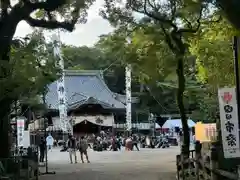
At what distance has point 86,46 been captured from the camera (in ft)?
224

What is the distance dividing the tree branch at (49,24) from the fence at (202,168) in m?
6.19

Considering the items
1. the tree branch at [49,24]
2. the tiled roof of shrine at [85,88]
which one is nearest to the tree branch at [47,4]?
the tree branch at [49,24]

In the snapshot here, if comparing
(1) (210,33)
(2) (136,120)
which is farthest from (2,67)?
(2) (136,120)

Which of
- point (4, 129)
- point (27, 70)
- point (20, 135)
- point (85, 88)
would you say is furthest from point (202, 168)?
point (85, 88)

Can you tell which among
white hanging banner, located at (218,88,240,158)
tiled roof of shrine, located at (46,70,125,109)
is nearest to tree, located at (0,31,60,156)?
white hanging banner, located at (218,88,240,158)

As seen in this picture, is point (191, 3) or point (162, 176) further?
point (162, 176)

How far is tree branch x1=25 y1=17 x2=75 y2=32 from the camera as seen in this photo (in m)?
16.2

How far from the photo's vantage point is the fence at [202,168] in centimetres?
1100

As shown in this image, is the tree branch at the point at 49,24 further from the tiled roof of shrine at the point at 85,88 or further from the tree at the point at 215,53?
the tiled roof of shrine at the point at 85,88

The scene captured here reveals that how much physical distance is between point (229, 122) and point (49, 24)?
26.6 feet

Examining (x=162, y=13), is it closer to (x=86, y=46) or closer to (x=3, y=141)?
(x=3, y=141)

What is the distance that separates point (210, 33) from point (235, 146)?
8.95m

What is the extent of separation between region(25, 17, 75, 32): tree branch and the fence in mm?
6190

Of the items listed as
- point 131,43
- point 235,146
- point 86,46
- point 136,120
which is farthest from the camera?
point 86,46
